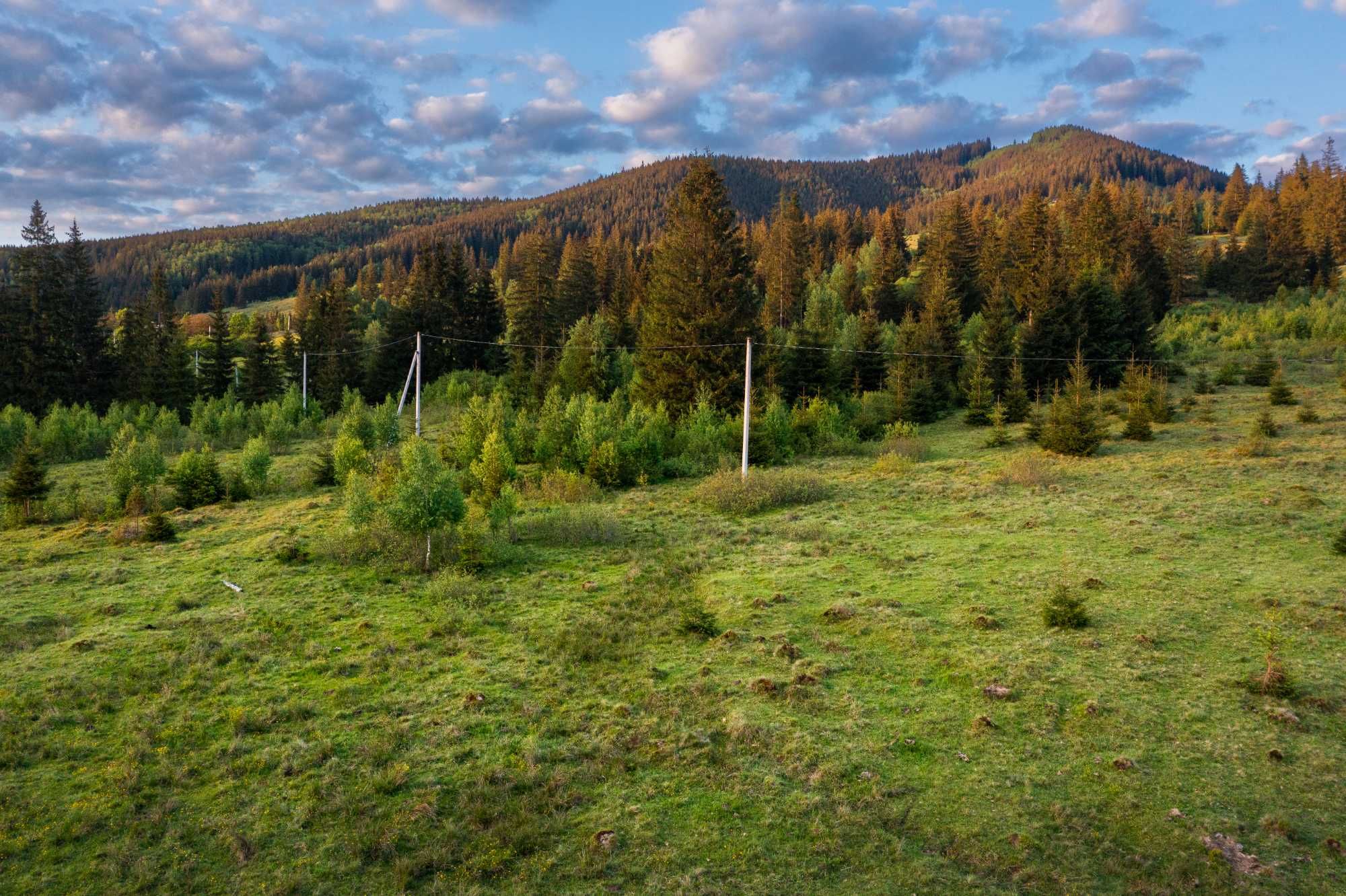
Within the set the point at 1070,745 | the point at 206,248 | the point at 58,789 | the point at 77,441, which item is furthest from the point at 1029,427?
the point at 206,248

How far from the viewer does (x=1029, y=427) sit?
33344mm

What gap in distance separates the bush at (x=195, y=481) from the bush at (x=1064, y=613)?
27.8 metres

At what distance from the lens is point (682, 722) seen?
33.0 feet

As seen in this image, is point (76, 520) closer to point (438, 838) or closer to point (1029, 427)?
point (438, 838)

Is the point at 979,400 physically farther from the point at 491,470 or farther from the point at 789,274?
the point at 789,274

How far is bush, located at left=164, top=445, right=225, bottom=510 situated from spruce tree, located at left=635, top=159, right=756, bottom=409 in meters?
21.0

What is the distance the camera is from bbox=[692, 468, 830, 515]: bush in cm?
2420

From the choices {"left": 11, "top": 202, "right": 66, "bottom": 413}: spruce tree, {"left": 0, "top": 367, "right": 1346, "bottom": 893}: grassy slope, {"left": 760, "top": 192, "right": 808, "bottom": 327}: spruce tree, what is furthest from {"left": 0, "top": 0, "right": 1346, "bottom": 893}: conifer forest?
{"left": 760, "top": 192, "right": 808, "bottom": 327}: spruce tree

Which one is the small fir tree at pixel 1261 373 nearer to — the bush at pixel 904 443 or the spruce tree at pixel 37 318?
the bush at pixel 904 443

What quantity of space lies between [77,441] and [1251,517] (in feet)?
174

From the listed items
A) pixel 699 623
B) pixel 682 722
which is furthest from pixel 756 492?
pixel 682 722

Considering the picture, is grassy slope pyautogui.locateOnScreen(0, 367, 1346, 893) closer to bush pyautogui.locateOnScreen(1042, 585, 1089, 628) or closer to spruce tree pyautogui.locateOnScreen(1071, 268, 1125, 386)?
bush pyautogui.locateOnScreen(1042, 585, 1089, 628)

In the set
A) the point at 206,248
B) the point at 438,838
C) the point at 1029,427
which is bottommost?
the point at 438,838

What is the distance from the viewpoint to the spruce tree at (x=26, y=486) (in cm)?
2433
